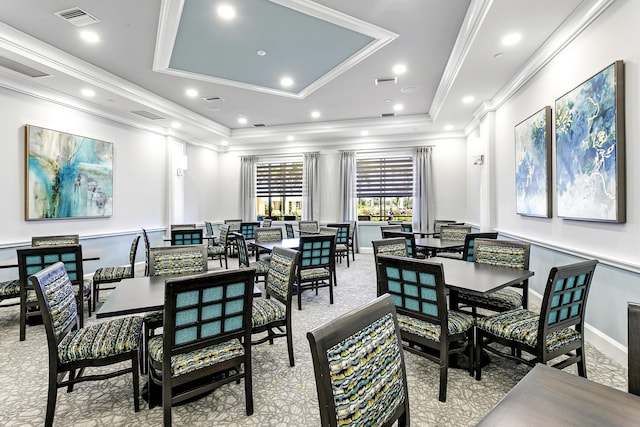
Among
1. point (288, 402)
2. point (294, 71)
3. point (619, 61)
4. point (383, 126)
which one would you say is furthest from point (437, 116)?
point (288, 402)

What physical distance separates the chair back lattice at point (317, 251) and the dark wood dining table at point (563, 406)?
3.15m

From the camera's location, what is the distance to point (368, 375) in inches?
37.4

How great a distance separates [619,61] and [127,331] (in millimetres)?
4151

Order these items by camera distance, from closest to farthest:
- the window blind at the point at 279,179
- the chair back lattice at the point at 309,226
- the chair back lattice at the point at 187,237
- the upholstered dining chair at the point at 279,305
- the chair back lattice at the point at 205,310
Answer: the chair back lattice at the point at 205,310, the upholstered dining chair at the point at 279,305, the chair back lattice at the point at 187,237, the chair back lattice at the point at 309,226, the window blind at the point at 279,179

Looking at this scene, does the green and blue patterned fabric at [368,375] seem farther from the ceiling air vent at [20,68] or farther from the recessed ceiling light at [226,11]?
the ceiling air vent at [20,68]

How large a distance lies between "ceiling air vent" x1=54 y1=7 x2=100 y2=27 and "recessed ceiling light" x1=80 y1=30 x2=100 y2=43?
161mm

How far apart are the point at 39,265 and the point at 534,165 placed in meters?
5.59

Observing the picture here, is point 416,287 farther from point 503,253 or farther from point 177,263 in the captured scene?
point 177,263

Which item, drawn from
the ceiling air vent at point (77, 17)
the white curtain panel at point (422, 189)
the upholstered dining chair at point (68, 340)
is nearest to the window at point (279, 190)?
the white curtain panel at point (422, 189)

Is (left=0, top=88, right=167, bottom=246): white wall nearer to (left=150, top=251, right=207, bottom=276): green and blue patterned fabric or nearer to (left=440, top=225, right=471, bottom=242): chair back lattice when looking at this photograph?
(left=150, top=251, right=207, bottom=276): green and blue patterned fabric

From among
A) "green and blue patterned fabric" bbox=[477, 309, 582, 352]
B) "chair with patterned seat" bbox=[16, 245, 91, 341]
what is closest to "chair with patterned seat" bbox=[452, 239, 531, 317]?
"green and blue patterned fabric" bbox=[477, 309, 582, 352]

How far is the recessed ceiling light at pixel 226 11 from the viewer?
313cm

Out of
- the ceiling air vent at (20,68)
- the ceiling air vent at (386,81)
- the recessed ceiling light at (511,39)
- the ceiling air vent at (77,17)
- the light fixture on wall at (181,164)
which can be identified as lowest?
the light fixture on wall at (181,164)

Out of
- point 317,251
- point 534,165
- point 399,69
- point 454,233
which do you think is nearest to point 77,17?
point 317,251
